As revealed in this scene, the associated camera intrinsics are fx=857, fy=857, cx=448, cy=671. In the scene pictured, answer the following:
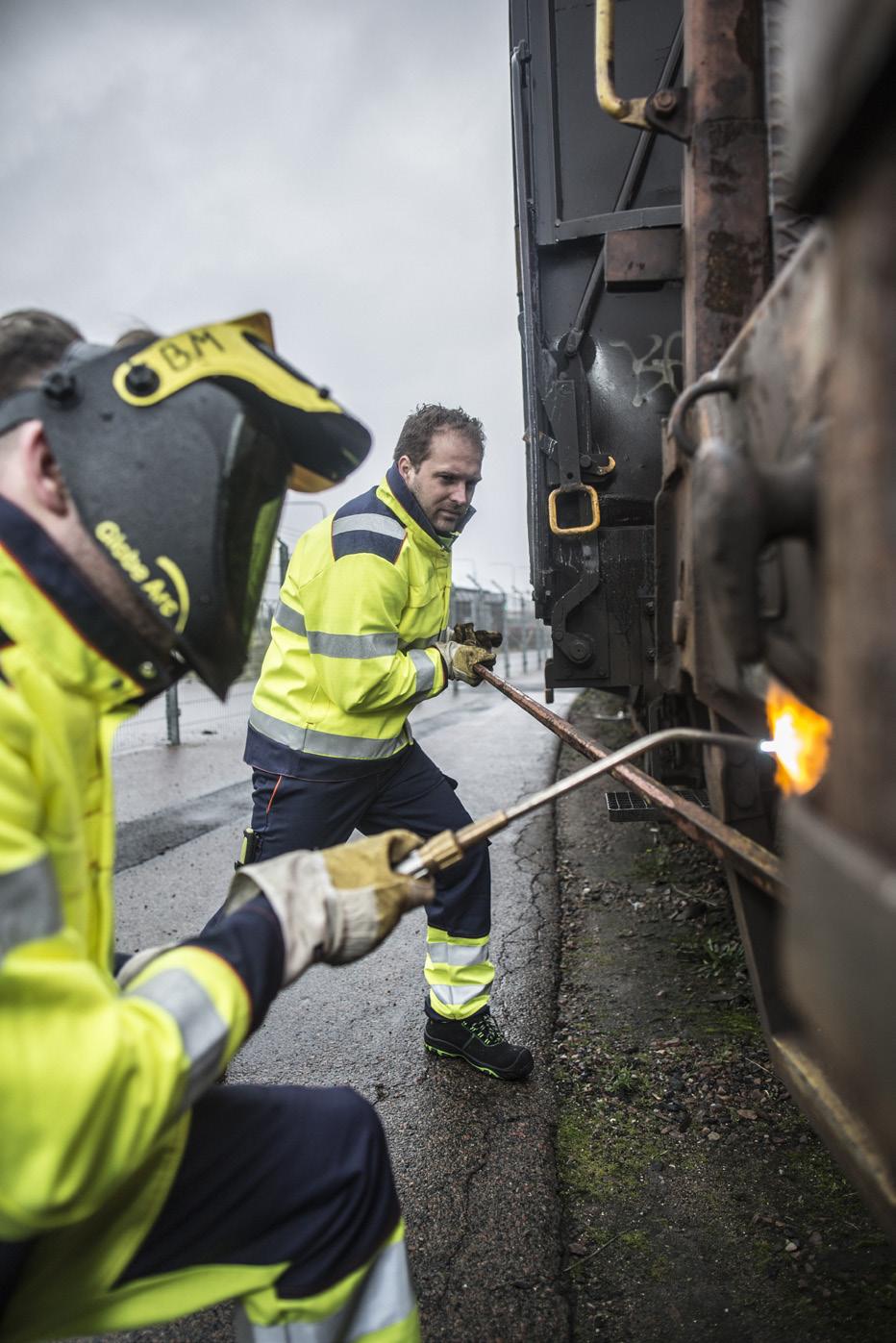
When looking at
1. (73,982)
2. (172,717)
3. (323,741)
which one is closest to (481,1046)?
(323,741)

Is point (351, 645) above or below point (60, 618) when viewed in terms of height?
below

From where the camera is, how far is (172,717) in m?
8.37

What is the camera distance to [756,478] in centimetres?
87

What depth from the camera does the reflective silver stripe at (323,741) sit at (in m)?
2.58

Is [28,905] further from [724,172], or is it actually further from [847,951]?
[724,172]

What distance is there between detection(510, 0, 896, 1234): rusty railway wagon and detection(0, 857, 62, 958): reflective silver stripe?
802 millimetres

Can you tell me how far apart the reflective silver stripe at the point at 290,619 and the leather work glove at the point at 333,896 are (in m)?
1.32

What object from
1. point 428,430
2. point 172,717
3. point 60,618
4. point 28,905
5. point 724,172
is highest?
point 724,172

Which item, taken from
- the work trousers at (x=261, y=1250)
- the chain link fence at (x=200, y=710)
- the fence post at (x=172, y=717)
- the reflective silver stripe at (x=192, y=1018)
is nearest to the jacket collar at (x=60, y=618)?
the reflective silver stripe at (x=192, y=1018)

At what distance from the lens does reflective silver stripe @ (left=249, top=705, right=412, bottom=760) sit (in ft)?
8.46

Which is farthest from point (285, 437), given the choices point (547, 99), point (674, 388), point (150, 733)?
point (150, 733)

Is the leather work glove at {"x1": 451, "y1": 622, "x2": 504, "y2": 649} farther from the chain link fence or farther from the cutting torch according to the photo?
the chain link fence

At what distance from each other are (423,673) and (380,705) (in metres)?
0.20

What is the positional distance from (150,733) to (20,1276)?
8330mm
